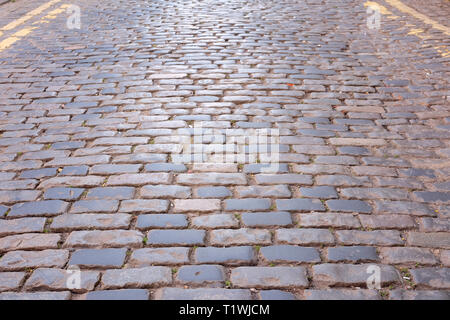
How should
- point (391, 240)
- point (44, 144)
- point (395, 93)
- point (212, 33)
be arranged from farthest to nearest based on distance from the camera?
point (212, 33) → point (395, 93) → point (44, 144) → point (391, 240)

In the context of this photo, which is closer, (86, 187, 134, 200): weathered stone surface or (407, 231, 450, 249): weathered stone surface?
(407, 231, 450, 249): weathered stone surface

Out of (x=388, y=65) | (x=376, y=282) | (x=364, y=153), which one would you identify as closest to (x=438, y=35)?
(x=388, y=65)

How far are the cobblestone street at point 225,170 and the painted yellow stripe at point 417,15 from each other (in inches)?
18.8

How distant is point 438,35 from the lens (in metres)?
6.92

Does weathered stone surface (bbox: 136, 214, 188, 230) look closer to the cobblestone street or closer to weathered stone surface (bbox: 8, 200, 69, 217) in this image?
the cobblestone street

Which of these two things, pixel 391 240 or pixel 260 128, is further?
pixel 260 128

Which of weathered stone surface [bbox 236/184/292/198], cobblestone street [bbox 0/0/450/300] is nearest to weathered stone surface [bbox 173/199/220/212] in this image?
cobblestone street [bbox 0/0/450/300]

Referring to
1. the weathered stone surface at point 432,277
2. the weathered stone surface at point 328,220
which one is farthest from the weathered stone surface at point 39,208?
the weathered stone surface at point 432,277

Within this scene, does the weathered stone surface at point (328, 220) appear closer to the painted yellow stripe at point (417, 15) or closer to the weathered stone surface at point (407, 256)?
the weathered stone surface at point (407, 256)

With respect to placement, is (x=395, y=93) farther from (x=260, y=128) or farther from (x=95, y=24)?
(x=95, y=24)

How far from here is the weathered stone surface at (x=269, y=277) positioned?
230 cm

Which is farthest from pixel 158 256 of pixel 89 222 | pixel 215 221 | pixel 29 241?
pixel 29 241

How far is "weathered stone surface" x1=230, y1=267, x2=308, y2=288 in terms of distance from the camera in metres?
2.30
